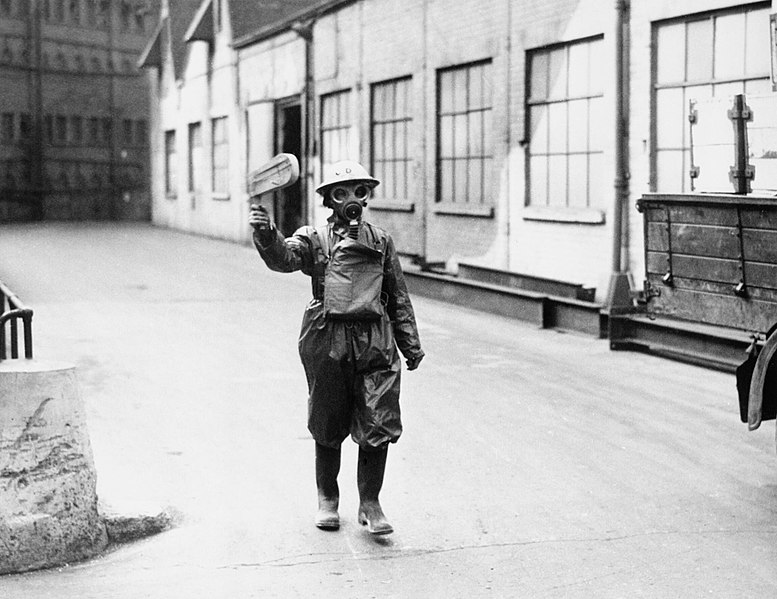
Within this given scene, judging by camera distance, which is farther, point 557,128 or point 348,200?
point 557,128

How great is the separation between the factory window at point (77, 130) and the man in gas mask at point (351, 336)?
128 feet

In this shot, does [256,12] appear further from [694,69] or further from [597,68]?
[694,69]

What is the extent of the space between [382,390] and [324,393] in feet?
0.94

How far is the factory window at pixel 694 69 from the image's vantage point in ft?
40.5

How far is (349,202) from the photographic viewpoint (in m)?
6.20

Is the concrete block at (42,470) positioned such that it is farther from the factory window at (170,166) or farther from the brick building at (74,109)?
the brick building at (74,109)

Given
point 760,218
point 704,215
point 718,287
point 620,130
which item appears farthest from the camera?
point 620,130

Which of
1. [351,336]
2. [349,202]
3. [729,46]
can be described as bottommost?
[351,336]

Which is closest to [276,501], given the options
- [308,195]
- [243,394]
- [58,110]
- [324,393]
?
[324,393]

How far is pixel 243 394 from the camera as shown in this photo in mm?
10141

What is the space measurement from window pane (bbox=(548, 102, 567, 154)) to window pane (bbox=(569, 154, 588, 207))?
29 centimetres

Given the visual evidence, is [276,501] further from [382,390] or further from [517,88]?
[517,88]

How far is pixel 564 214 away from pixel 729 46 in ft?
11.5

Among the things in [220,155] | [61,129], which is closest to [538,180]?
[220,155]
